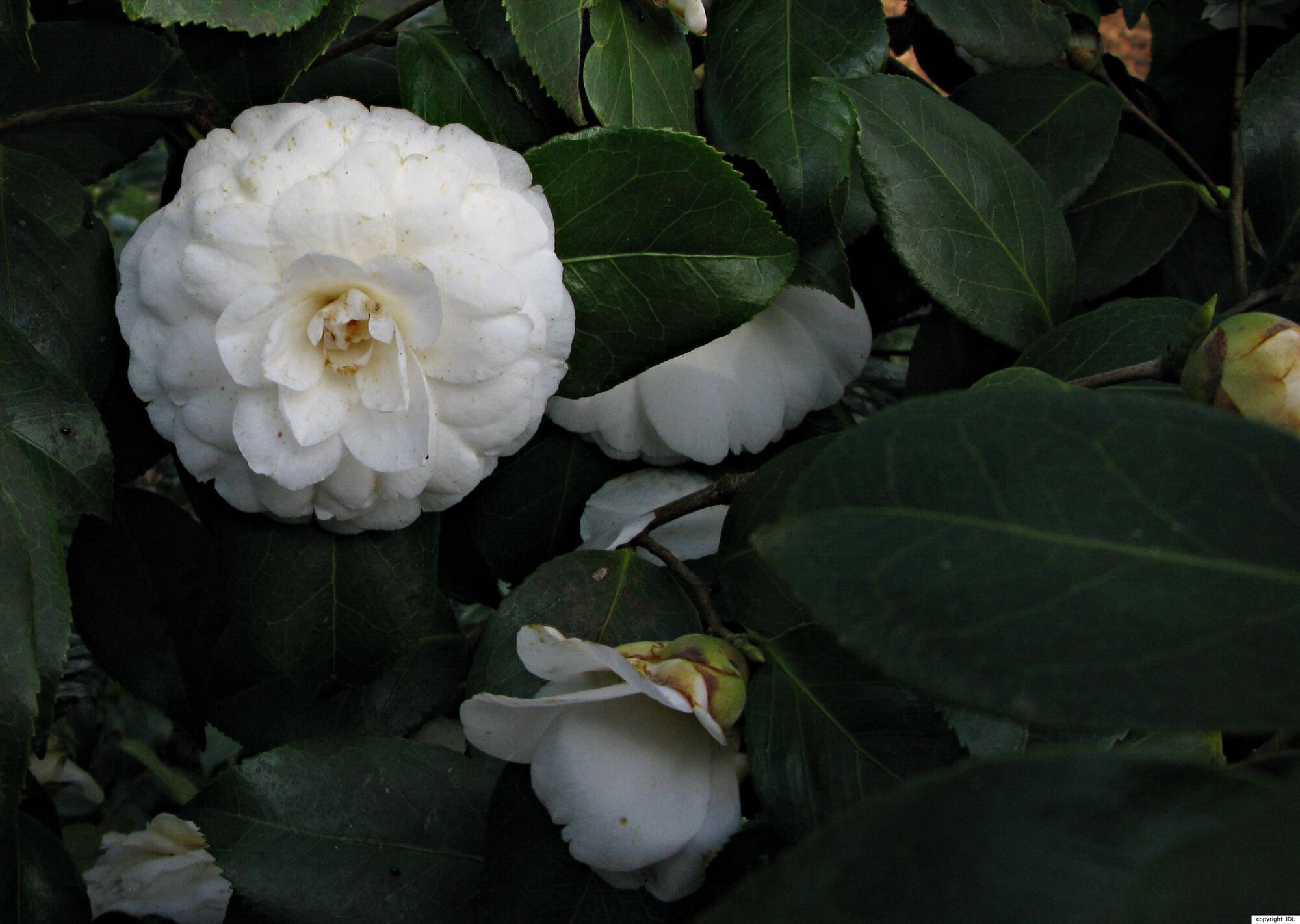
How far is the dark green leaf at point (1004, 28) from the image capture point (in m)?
0.67

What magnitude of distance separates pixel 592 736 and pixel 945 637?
0.77ft

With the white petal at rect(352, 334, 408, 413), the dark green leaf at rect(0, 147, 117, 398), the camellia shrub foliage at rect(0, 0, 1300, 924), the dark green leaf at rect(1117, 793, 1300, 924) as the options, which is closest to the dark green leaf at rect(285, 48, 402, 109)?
the camellia shrub foliage at rect(0, 0, 1300, 924)

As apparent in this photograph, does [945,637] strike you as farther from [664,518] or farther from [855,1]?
[855,1]

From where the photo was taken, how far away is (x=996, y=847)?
23cm

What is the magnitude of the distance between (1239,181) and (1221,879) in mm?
700

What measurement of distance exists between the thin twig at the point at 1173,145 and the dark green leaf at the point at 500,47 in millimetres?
447

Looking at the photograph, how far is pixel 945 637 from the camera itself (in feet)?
0.89

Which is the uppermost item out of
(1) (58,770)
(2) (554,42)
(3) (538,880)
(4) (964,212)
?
(2) (554,42)

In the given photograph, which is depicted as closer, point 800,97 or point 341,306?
point 341,306

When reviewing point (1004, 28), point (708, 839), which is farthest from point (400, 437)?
point (1004, 28)

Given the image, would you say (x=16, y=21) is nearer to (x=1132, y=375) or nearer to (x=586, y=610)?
(x=586, y=610)

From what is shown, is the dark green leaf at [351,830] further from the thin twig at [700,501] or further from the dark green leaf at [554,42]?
the dark green leaf at [554,42]

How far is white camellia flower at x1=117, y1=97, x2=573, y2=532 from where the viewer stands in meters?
0.48

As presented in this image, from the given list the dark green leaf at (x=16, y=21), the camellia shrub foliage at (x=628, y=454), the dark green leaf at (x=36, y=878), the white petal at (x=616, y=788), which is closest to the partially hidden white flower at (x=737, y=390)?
the camellia shrub foliage at (x=628, y=454)
